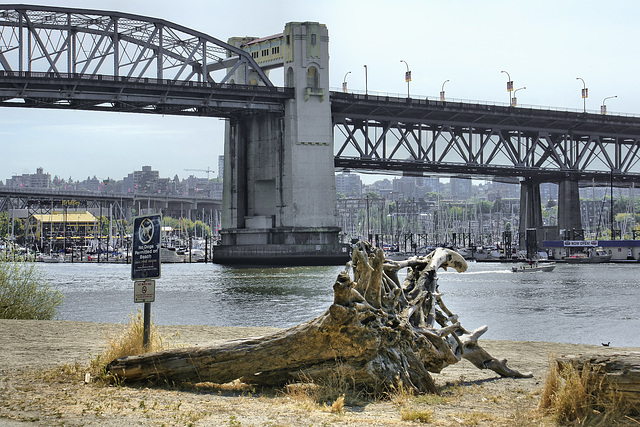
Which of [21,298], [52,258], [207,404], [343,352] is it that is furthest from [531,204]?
[207,404]

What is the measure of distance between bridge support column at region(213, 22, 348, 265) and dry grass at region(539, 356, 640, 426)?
259 ft

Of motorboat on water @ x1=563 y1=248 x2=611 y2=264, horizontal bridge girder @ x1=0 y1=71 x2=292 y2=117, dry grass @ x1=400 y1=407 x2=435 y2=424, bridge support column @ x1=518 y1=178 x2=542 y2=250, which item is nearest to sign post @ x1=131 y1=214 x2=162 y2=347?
dry grass @ x1=400 y1=407 x2=435 y2=424

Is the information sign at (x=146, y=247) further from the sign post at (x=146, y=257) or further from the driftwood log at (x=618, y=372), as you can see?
the driftwood log at (x=618, y=372)

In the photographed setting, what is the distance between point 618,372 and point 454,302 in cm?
3829

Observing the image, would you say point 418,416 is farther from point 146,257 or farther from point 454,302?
point 454,302

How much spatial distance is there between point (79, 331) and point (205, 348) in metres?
10.8

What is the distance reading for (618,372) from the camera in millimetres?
10156

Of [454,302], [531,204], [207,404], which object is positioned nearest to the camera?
[207,404]

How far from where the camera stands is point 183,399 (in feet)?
38.7

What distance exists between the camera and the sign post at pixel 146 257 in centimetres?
1471

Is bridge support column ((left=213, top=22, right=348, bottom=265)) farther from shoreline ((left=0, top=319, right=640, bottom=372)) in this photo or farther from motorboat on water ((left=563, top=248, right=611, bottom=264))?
shoreline ((left=0, top=319, right=640, bottom=372))

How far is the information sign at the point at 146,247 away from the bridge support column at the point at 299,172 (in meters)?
73.9

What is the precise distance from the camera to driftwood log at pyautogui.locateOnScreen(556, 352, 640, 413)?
10008 mm

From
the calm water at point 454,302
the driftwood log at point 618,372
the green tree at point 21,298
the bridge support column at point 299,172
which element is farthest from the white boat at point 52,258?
the driftwood log at point 618,372
